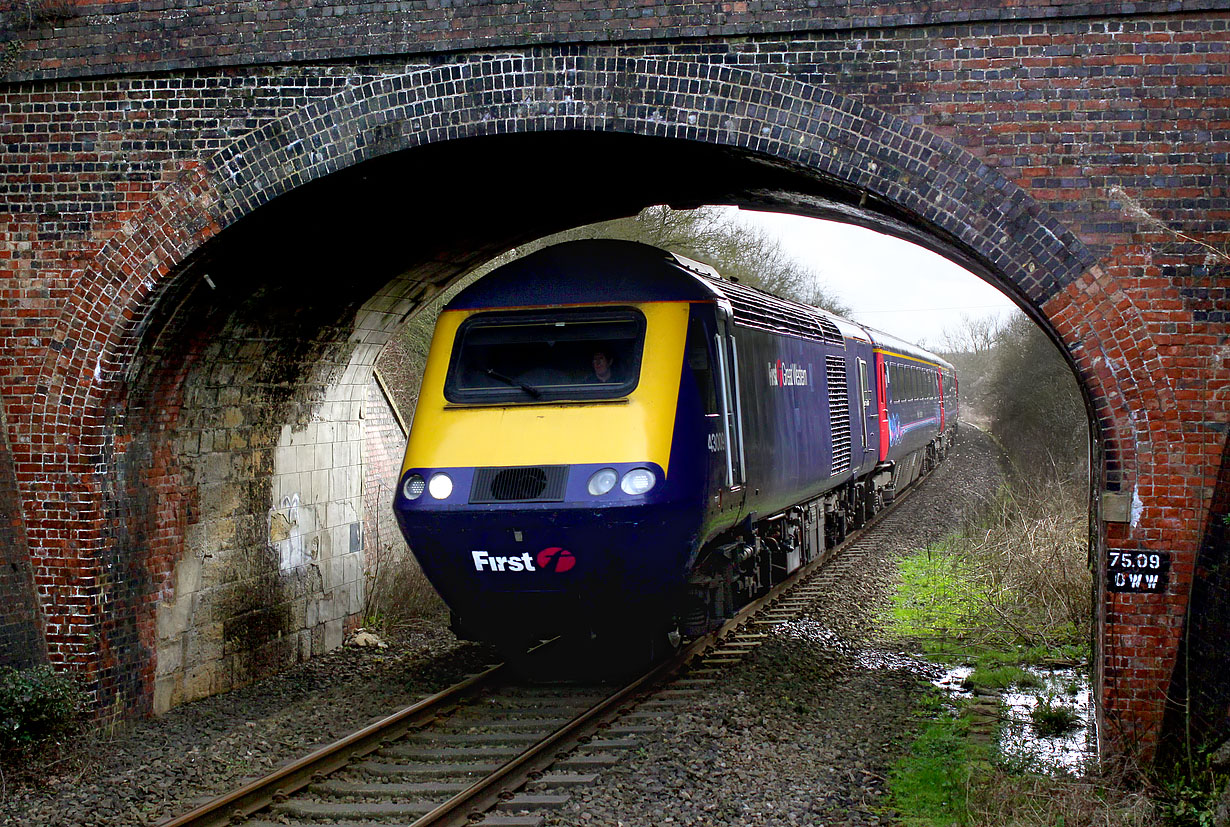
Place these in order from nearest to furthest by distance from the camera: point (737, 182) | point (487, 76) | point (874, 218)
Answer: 1. point (487, 76)
2. point (737, 182)
3. point (874, 218)

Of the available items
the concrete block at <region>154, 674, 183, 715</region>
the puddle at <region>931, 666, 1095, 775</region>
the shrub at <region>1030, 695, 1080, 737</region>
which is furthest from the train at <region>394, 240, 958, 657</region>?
the concrete block at <region>154, 674, 183, 715</region>

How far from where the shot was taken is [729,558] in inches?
359

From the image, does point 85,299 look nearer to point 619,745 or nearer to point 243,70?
point 243,70

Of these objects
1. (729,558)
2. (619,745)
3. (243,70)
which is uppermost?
(243,70)

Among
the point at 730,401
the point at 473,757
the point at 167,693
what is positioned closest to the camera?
the point at 473,757

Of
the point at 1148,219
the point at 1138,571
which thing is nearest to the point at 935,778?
the point at 1138,571

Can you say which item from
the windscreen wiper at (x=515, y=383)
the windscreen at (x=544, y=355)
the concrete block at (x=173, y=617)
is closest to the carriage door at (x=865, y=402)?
the windscreen at (x=544, y=355)

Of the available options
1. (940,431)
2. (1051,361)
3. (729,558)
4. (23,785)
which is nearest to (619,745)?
(729,558)

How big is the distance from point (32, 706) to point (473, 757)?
2.92 meters

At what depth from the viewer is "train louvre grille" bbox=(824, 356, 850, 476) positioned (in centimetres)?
1355

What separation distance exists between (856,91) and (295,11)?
160 inches

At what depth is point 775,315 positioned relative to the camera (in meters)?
11.0

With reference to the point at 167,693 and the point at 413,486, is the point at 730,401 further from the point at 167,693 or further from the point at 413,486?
the point at 167,693

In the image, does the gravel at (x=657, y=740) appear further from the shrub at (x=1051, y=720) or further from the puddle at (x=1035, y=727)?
the shrub at (x=1051, y=720)
